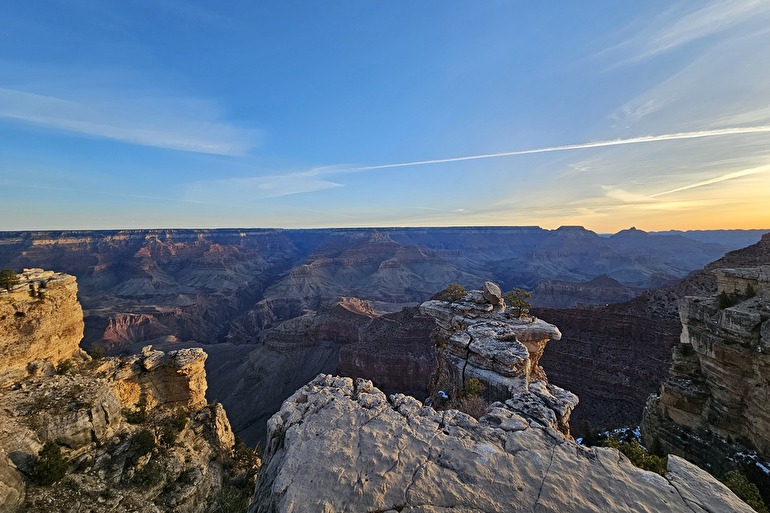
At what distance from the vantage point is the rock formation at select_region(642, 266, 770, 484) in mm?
11953

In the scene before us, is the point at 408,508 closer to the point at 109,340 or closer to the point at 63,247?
the point at 109,340

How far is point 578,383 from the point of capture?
101 ft

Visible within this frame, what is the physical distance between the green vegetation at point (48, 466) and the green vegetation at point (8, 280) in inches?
323

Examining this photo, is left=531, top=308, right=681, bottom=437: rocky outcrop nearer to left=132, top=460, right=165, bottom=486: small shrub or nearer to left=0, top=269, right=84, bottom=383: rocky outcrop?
left=132, top=460, right=165, bottom=486: small shrub

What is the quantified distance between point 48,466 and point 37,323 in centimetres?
759

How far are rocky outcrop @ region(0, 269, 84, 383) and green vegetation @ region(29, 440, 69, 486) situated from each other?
15.4 feet

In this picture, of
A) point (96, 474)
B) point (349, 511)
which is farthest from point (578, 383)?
point (96, 474)

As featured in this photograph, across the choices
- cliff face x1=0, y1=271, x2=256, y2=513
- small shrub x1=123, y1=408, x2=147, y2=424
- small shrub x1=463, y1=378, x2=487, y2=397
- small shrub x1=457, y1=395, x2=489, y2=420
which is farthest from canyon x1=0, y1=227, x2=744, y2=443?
small shrub x1=123, y1=408, x2=147, y2=424

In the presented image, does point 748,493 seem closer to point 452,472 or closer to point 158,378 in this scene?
point 452,472

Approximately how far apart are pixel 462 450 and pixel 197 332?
290ft

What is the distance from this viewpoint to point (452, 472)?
16.6ft

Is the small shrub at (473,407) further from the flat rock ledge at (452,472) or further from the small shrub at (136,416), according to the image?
the small shrub at (136,416)

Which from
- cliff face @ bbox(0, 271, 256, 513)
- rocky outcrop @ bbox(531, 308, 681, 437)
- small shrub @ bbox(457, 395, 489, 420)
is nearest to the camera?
cliff face @ bbox(0, 271, 256, 513)

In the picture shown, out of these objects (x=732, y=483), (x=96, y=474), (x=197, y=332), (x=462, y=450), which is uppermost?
(x=462, y=450)
